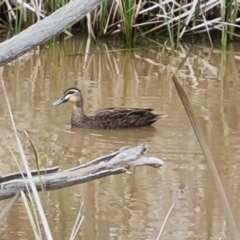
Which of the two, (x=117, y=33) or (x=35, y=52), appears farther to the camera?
(x=117, y=33)

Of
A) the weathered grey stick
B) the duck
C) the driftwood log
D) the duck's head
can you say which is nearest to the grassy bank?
the duck's head

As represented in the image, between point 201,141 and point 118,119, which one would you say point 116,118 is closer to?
point 118,119

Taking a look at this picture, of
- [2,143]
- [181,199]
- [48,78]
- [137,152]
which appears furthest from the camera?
[48,78]

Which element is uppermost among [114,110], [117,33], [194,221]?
[117,33]

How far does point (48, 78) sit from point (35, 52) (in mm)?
1335

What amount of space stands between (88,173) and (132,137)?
3.14m

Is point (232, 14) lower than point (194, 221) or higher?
higher

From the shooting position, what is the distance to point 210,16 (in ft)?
27.5

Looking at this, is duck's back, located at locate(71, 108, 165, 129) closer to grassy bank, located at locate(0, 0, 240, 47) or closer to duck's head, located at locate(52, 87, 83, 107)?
duck's head, located at locate(52, 87, 83, 107)

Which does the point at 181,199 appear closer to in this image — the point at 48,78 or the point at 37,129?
the point at 37,129

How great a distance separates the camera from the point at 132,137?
502 centimetres

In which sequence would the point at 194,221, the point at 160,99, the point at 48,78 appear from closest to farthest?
the point at 194,221 → the point at 160,99 → the point at 48,78

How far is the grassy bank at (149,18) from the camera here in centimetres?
785

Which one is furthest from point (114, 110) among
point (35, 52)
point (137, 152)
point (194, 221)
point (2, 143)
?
point (137, 152)
